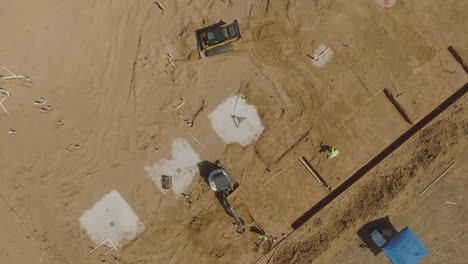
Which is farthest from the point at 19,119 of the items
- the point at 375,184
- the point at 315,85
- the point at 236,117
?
the point at 375,184

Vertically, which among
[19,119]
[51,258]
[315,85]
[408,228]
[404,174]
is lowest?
[408,228]

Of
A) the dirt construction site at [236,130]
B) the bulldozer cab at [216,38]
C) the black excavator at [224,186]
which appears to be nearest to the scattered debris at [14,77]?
the dirt construction site at [236,130]

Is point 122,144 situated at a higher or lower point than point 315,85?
higher

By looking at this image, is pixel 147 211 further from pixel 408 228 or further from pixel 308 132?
pixel 408 228

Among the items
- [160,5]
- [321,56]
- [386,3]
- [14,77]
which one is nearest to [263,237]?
[321,56]

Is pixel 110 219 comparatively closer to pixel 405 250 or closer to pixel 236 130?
pixel 236 130
